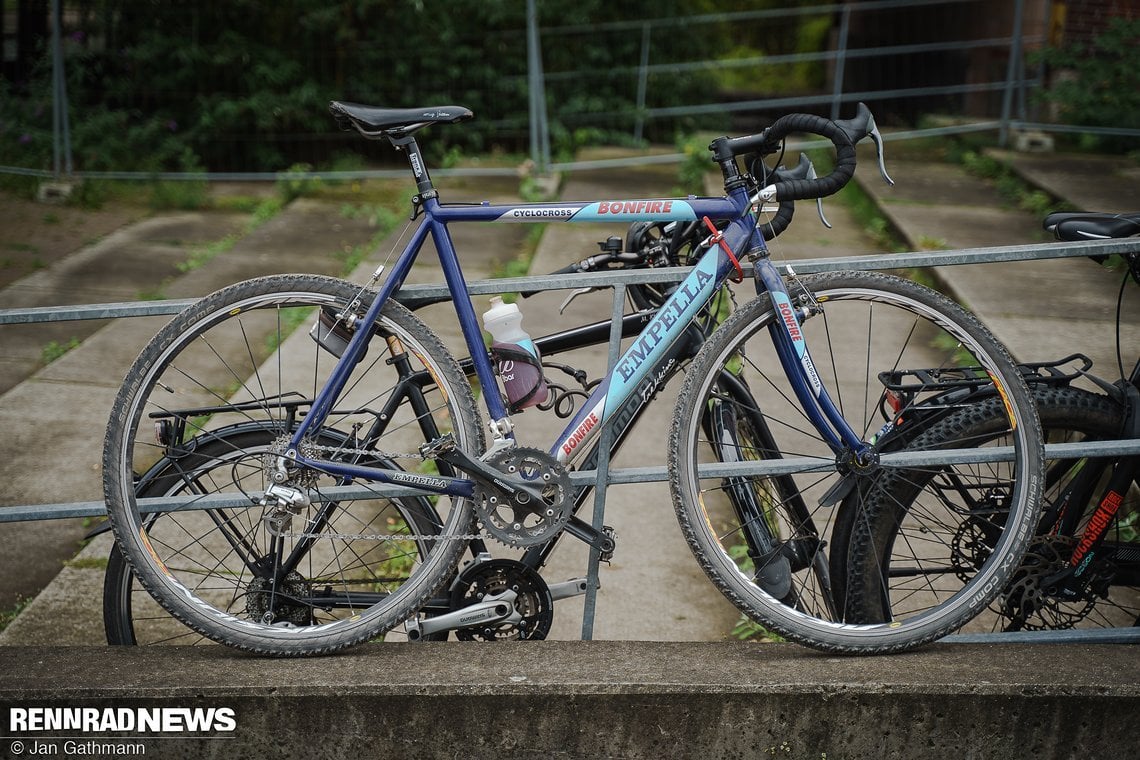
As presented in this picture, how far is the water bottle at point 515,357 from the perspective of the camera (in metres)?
2.76

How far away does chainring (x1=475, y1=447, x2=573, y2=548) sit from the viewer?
2.72m

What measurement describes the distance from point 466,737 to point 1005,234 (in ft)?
20.3

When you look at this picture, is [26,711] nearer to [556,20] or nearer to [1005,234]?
[1005,234]

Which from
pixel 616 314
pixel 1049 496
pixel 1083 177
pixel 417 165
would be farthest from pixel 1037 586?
pixel 1083 177

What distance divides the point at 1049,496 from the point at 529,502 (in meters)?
1.65

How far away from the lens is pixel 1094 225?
2.97 metres

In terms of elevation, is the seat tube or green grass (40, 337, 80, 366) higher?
the seat tube

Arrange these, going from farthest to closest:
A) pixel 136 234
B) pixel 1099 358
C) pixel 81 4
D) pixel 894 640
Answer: pixel 81 4
pixel 136 234
pixel 1099 358
pixel 894 640

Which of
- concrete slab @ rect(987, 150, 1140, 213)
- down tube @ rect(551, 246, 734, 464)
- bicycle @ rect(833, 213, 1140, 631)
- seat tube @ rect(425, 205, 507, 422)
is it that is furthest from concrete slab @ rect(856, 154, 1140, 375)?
seat tube @ rect(425, 205, 507, 422)

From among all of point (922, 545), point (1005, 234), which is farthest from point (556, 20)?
point (922, 545)

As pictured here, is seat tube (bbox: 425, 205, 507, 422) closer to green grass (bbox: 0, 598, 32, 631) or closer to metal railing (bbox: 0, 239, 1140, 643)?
metal railing (bbox: 0, 239, 1140, 643)

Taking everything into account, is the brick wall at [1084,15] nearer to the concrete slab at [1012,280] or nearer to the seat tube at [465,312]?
the concrete slab at [1012,280]

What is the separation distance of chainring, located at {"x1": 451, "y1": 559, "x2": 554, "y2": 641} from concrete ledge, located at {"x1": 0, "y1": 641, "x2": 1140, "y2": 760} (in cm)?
28

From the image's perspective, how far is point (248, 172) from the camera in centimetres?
1145
